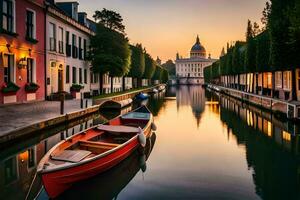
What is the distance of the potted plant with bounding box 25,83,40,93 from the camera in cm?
2577

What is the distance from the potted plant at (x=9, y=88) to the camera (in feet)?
73.5

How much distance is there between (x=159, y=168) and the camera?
40.0 ft

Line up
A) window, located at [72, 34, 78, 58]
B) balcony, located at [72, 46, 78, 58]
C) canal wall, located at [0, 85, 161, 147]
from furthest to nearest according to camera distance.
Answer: window, located at [72, 34, 78, 58] < balcony, located at [72, 46, 78, 58] < canal wall, located at [0, 85, 161, 147]

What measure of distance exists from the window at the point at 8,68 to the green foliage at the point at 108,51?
15.1 metres

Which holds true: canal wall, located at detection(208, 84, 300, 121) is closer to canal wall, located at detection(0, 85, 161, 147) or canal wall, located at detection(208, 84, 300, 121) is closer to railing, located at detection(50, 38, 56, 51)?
canal wall, located at detection(0, 85, 161, 147)

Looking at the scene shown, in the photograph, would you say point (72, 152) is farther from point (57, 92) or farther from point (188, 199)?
point (57, 92)

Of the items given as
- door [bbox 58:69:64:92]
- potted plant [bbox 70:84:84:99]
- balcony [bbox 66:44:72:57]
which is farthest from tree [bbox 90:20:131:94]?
door [bbox 58:69:64:92]

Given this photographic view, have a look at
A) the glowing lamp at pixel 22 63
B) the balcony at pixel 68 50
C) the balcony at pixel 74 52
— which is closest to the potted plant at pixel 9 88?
the glowing lamp at pixel 22 63

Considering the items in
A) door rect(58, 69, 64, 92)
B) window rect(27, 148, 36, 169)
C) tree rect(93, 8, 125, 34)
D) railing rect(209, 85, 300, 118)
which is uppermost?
tree rect(93, 8, 125, 34)

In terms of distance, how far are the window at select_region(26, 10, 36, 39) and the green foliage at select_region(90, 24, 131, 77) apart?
11.7 metres

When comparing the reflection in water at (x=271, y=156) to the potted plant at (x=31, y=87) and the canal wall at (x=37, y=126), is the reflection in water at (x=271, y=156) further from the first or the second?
the potted plant at (x=31, y=87)

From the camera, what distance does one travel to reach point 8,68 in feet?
78.4

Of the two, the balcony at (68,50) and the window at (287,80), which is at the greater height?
the balcony at (68,50)

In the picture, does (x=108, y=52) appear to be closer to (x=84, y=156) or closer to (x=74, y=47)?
(x=74, y=47)
